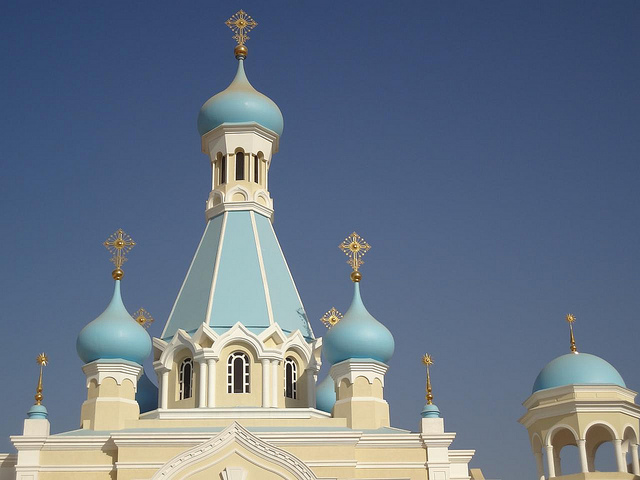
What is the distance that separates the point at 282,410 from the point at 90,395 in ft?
12.1

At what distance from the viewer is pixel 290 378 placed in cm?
2070

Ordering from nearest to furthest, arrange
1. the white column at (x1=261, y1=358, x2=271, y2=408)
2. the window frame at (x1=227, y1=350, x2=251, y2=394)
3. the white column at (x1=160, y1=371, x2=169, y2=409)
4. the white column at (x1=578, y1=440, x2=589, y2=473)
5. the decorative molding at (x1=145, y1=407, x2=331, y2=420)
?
the white column at (x1=578, y1=440, x2=589, y2=473), the decorative molding at (x1=145, y1=407, x2=331, y2=420), the white column at (x1=261, y1=358, x2=271, y2=408), the window frame at (x1=227, y1=350, x2=251, y2=394), the white column at (x1=160, y1=371, x2=169, y2=409)

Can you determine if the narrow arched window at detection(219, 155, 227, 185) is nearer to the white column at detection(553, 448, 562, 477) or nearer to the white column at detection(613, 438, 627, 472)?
the white column at detection(553, 448, 562, 477)

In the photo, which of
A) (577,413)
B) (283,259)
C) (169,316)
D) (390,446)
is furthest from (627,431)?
(169,316)

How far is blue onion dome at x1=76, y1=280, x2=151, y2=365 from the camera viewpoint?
19.6 m

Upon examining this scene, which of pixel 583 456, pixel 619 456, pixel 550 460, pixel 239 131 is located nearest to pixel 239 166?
pixel 239 131

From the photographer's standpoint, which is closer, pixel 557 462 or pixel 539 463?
pixel 539 463

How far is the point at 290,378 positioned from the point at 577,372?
5569 millimetres

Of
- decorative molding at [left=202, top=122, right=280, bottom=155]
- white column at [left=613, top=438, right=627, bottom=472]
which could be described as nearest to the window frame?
decorative molding at [left=202, top=122, right=280, bottom=155]

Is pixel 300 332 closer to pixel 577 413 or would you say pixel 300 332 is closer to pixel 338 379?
pixel 338 379

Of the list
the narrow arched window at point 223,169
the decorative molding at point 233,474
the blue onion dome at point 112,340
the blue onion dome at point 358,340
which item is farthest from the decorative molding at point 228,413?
the narrow arched window at point 223,169

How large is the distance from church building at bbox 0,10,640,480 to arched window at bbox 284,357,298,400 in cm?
2

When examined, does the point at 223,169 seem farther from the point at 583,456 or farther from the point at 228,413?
the point at 583,456

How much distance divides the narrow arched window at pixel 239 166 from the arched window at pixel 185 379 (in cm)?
491
